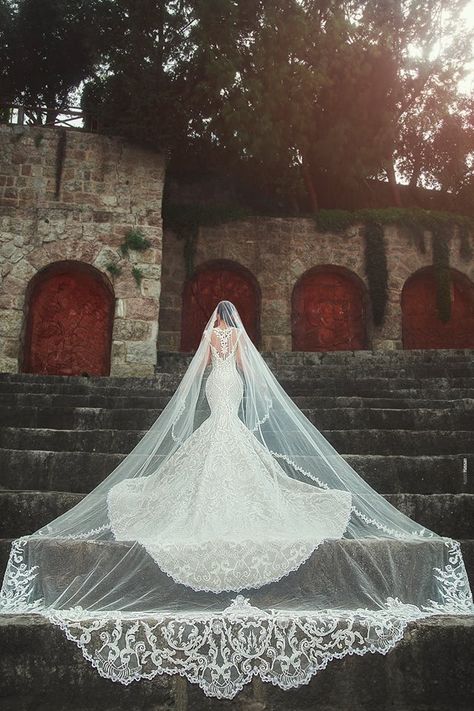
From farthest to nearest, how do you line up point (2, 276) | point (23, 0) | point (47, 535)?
point (23, 0), point (2, 276), point (47, 535)

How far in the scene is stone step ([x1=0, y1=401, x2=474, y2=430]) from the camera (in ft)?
19.0

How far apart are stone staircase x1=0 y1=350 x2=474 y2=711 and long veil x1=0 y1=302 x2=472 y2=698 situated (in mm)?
82

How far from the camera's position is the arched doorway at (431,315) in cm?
1408

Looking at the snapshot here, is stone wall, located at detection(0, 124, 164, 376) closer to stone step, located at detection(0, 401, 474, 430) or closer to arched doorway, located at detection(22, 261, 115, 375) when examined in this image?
arched doorway, located at detection(22, 261, 115, 375)

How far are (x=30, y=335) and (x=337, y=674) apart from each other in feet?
31.8

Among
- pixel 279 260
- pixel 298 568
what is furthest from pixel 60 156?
pixel 298 568

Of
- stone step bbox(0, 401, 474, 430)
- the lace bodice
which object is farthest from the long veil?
stone step bbox(0, 401, 474, 430)

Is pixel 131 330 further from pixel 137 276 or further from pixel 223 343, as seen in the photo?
pixel 223 343

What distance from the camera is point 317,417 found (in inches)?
228

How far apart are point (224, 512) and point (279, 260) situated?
1066 cm

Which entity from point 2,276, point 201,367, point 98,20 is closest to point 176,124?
point 98,20

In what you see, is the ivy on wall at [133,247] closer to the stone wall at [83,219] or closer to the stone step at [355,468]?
the stone wall at [83,219]

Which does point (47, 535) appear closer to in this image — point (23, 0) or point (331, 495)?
point (331, 495)

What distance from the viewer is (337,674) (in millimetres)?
2746
